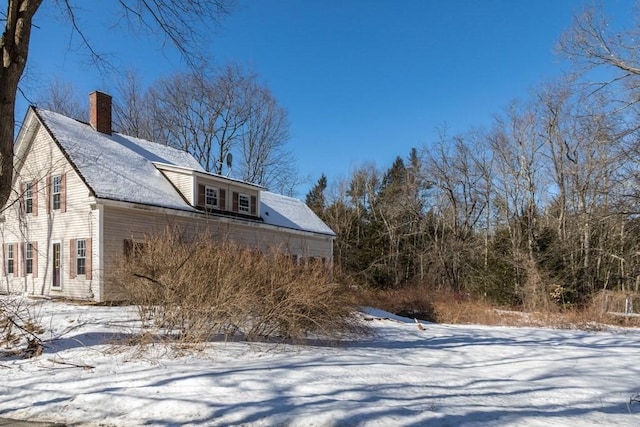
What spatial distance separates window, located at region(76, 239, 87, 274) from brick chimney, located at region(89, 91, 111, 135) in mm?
5938

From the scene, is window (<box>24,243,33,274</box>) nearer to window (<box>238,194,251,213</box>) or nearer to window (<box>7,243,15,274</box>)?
window (<box>7,243,15,274</box>)

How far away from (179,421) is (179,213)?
14.2m

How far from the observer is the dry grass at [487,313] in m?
16.5

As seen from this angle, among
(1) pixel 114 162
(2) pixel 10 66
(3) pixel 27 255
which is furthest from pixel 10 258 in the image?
(2) pixel 10 66

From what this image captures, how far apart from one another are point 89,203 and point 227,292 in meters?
10.3

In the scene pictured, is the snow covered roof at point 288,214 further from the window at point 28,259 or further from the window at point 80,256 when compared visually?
the window at point 28,259

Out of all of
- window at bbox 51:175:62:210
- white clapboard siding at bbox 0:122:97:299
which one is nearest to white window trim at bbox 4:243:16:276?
white clapboard siding at bbox 0:122:97:299

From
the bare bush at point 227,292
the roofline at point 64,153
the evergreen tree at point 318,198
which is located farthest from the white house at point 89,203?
the evergreen tree at point 318,198

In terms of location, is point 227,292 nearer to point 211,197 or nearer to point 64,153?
point 64,153

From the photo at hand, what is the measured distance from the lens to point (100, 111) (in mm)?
20094

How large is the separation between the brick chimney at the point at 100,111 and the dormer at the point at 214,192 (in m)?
2.93

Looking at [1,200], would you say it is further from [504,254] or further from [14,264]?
[504,254]

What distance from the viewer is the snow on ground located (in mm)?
4652

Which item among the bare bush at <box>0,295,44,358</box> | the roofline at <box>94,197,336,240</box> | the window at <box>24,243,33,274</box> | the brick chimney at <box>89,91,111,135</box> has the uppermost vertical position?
the brick chimney at <box>89,91,111,135</box>
